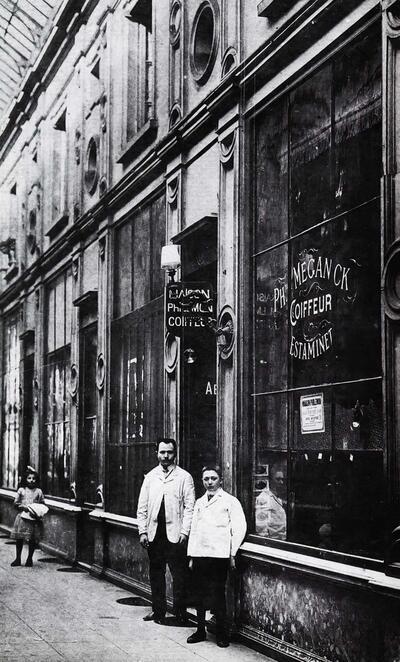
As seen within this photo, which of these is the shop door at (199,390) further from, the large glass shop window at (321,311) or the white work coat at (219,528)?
the white work coat at (219,528)

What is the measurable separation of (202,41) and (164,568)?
5738mm

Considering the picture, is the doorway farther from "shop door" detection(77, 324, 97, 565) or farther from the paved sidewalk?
"shop door" detection(77, 324, 97, 565)

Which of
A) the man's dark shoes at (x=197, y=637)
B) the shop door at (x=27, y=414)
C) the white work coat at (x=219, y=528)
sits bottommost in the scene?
the man's dark shoes at (x=197, y=637)

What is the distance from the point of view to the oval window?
10320mm

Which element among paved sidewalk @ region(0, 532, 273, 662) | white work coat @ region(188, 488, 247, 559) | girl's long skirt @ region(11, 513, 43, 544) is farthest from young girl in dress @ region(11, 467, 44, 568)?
white work coat @ region(188, 488, 247, 559)

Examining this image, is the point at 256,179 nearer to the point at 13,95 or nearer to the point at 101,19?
the point at 101,19

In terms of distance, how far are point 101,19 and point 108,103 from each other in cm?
162

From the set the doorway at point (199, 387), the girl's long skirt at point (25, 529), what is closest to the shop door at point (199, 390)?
the doorway at point (199, 387)

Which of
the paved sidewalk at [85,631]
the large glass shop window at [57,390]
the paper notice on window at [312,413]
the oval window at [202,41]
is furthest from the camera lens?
the large glass shop window at [57,390]

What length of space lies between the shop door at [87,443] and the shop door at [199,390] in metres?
4.55

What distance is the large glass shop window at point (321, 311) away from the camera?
6.82 m

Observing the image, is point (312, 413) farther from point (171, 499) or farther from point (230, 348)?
point (171, 499)

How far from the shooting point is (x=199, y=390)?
10.6 m

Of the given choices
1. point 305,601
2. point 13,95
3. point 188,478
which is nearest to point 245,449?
point 188,478
